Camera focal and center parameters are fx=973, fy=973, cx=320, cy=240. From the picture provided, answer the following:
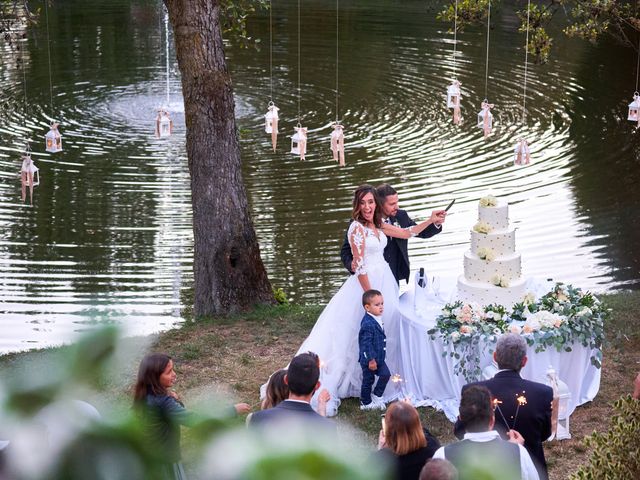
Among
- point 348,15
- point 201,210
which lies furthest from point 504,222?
point 348,15

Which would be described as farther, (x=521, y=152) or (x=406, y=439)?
(x=521, y=152)

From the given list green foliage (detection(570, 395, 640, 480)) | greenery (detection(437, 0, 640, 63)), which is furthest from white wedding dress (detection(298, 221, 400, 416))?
greenery (detection(437, 0, 640, 63))

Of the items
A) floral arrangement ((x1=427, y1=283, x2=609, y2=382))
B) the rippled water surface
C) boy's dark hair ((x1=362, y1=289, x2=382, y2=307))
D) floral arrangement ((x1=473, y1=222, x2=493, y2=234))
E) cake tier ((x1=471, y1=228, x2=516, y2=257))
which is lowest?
the rippled water surface

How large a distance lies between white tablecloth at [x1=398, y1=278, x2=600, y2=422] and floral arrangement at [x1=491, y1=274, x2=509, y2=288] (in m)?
0.53

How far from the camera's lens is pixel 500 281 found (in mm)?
8180

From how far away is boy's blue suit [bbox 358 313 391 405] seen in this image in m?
7.81

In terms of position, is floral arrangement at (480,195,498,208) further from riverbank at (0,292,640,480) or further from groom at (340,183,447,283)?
riverbank at (0,292,640,480)

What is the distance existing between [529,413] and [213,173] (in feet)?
18.5

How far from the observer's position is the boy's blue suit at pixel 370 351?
781cm

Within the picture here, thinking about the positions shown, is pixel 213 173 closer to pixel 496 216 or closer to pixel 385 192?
pixel 385 192

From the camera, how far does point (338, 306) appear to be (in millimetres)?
8219

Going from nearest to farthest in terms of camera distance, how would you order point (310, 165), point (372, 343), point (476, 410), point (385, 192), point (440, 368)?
point (476, 410) → point (372, 343) → point (440, 368) → point (385, 192) → point (310, 165)

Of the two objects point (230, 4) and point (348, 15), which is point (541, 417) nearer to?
point (230, 4)

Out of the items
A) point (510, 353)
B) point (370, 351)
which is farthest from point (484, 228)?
point (510, 353)
